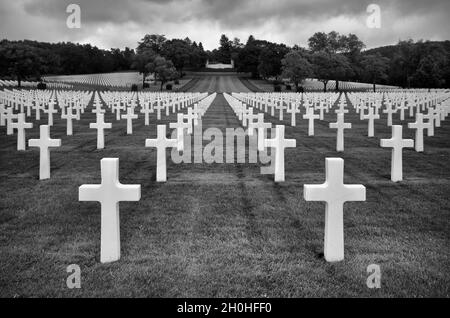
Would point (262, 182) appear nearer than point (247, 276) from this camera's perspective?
No

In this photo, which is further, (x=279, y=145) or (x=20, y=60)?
(x=20, y=60)

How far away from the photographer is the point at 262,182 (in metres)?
8.70

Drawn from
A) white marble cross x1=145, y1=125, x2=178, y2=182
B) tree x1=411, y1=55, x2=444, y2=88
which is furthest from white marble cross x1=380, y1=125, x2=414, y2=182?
tree x1=411, y1=55, x2=444, y2=88

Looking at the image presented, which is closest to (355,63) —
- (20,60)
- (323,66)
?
(323,66)

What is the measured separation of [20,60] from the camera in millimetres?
79750

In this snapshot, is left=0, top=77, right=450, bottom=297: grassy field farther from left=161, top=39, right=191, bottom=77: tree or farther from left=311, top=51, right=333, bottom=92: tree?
left=161, top=39, right=191, bottom=77: tree

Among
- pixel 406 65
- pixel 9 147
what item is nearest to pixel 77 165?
pixel 9 147

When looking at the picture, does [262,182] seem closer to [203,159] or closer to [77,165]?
[203,159]

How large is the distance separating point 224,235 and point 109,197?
1.47m

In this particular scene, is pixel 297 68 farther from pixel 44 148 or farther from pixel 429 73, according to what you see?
pixel 44 148

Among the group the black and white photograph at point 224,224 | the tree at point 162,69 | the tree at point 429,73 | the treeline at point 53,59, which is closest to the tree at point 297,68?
the tree at point 162,69

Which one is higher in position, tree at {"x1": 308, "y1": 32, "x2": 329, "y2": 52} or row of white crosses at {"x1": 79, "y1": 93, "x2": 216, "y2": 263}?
tree at {"x1": 308, "y1": 32, "x2": 329, "y2": 52}

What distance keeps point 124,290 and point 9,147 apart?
10479 millimetres

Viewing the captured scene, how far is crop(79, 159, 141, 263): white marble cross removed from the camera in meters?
4.75
